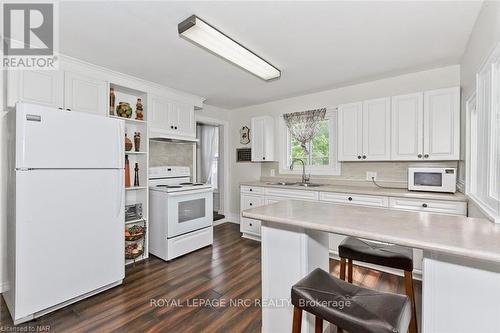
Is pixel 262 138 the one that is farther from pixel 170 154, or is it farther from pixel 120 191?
pixel 120 191

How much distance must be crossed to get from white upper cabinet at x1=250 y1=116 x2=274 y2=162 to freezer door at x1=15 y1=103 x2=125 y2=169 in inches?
90.4

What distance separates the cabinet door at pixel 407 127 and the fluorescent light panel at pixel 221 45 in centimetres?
154


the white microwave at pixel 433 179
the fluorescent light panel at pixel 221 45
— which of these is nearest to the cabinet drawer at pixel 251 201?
the fluorescent light panel at pixel 221 45

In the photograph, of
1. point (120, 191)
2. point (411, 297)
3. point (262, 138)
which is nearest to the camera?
point (411, 297)

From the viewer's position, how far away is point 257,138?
4.14m

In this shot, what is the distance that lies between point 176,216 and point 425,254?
2.62m

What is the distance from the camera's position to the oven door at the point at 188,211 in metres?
2.96

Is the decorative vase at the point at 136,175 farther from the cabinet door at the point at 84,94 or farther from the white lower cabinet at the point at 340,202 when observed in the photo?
the white lower cabinet at the point at 340,202

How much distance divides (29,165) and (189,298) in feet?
5.68

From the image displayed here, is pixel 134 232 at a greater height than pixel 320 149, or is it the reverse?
pixel 320 149

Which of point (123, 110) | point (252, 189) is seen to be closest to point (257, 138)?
point (252, 189)

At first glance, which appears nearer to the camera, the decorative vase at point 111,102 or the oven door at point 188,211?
the decorative vase at point 111,102

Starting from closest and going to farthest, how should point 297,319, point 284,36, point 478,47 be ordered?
point 297,319 → point 478,47 → point 284,36

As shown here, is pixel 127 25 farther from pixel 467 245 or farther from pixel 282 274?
pixel 467 245
